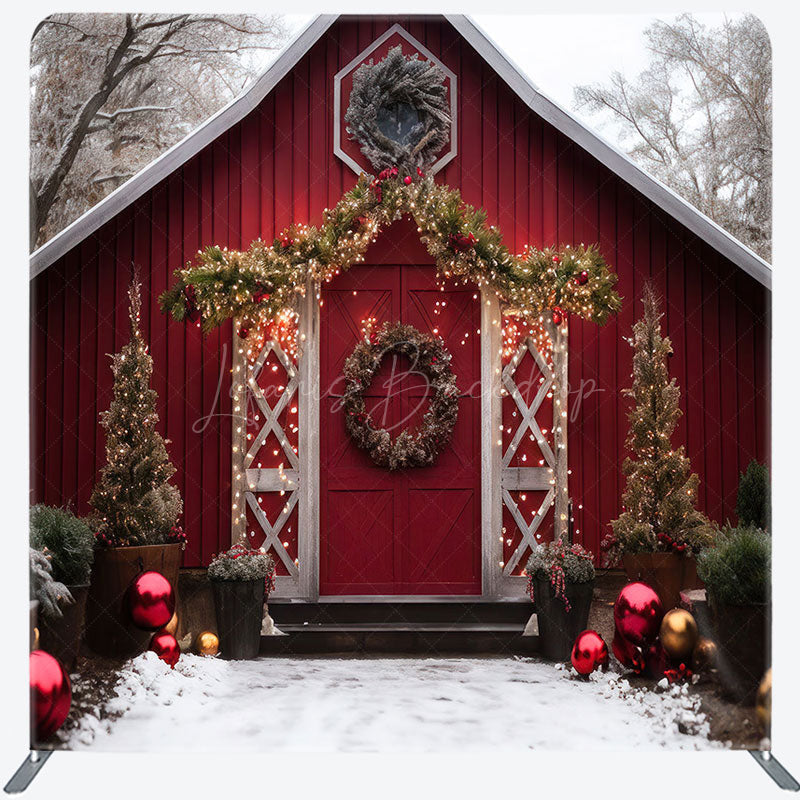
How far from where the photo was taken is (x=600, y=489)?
7691 mm

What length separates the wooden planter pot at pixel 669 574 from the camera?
22.2ft

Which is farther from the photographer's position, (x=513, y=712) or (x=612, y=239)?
(x=612, y=239)

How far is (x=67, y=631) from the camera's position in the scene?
5.81m

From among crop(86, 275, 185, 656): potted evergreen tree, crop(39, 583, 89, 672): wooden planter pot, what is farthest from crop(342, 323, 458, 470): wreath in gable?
crop(39, 583, 89, 672): wooden planter pot

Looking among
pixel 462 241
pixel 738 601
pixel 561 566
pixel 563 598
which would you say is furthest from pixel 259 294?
pixel 738 601

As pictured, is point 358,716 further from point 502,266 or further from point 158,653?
point 502,266

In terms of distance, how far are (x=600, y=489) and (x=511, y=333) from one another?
1.53m

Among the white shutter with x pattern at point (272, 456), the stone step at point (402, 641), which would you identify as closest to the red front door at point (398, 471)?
the white shutter with x pattern at point (272, 456)

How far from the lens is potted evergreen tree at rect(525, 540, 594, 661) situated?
6.86 meters

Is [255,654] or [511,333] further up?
[511,333]

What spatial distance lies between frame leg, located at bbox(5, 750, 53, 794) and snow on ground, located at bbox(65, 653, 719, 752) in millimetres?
148

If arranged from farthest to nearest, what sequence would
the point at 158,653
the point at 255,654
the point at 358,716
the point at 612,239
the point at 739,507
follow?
1. the point at 612,239
2. the point at 739,507
3. the point at 255,654
4. the point at 158,653
5. the point at 358,716

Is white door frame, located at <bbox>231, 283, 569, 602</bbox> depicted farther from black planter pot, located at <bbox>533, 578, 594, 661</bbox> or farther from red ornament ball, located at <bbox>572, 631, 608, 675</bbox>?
red ornament ball, located at <bbox>572, 631, 608, 675</bbox>

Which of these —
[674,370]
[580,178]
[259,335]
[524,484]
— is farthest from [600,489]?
[259,335]
